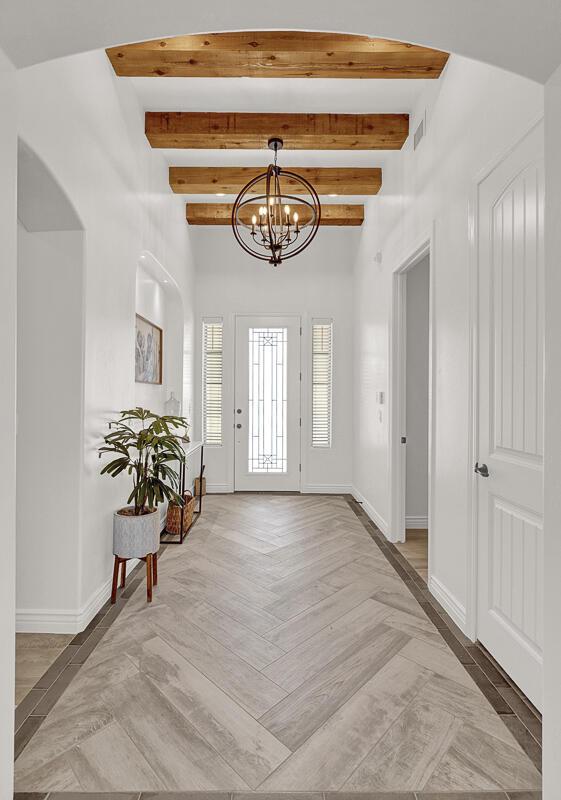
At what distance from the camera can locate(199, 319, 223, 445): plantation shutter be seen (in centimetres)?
638

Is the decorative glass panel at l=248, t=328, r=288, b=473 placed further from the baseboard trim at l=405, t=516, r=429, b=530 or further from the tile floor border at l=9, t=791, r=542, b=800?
the tile floor border at l=9, t=791, r=542, b=800

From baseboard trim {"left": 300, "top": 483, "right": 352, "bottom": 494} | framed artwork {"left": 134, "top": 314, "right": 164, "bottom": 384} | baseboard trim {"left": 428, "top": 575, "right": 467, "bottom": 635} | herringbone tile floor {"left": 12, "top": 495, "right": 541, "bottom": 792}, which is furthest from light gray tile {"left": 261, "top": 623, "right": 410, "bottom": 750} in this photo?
baseboard trim {"left": 300, "top": 483, "right": 352, "bottom": 494}

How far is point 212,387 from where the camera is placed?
6.38m

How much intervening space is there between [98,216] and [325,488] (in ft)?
14.4

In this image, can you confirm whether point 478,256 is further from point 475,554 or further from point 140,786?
point 140,786

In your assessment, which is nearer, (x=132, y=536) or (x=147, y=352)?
(x=132, y=536)

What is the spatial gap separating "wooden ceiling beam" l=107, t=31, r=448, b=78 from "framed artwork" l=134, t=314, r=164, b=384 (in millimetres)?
1814

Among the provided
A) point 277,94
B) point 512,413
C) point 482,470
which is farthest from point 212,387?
point 512,413

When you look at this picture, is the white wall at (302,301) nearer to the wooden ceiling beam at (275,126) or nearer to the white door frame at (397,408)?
the white door frame at (397,408)

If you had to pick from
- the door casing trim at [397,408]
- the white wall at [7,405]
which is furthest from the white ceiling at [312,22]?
the door casing trim at [397,408]

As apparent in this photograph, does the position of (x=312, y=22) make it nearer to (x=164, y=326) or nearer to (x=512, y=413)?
(x=512, y=413)

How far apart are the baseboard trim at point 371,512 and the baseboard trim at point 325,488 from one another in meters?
0.11

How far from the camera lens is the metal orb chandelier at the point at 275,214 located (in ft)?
11.3

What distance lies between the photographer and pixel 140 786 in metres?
1.61
